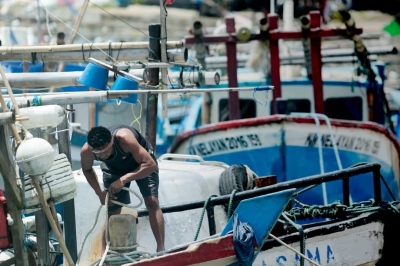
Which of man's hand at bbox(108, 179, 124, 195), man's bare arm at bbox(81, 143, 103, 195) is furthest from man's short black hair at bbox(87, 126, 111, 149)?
man's bare arm at bbox(81, 143, 103, 195)

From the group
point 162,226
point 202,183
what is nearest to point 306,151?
point 202,183

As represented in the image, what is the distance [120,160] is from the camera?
635 cm

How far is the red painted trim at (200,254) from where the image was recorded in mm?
4934

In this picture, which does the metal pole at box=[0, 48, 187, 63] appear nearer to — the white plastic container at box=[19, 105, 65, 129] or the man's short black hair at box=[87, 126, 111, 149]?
the man's short black hair at box=[87, 126, 111, 149]

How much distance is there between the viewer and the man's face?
5.91 metres

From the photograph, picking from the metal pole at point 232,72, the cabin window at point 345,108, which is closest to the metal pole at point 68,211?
the metal pole at point 232,72

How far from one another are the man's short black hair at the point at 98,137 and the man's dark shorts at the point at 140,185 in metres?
0.69

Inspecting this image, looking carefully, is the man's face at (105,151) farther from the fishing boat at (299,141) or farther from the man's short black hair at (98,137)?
the fishing boat at (299,141)

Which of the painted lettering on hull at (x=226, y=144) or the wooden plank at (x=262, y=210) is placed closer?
the wooden plank at (x=262, y=210)

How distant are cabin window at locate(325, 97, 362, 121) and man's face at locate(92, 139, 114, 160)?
7.13 m

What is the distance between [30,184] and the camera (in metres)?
5.03

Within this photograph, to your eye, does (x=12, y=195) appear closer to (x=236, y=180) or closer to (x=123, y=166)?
(x=123, y=166)

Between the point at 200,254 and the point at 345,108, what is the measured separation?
797 centimetres

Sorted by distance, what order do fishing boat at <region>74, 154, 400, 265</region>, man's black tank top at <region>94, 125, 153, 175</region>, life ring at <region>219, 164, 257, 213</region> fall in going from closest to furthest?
1. fishing boat at <region>74, 154, 400, 265</region>
2. man's black tank top at <region>94, 125, 153, 175</region>
3. life ring at <region>219, 164, 257, 213</region>
